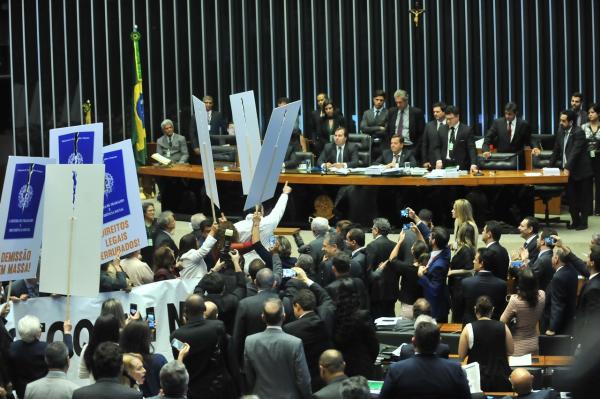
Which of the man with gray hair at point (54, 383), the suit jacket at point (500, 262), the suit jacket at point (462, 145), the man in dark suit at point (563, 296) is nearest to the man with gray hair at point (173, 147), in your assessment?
the suit jacket at point (462, 145)

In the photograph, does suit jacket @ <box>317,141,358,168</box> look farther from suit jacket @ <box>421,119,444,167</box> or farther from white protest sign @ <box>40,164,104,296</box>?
white protest sign @ <box>40,164,104,296</box>

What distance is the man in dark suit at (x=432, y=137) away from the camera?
1445 centimetres

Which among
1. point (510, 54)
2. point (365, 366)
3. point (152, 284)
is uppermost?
point (510, 54)

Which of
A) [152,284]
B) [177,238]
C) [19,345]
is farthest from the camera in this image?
[177,238]

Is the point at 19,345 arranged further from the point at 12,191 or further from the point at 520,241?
the point at 520,241

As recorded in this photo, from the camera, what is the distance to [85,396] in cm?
490

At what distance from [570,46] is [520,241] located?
6.94m

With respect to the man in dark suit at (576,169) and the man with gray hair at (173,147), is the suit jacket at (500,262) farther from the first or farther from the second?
the man with gray hair at (173,147)

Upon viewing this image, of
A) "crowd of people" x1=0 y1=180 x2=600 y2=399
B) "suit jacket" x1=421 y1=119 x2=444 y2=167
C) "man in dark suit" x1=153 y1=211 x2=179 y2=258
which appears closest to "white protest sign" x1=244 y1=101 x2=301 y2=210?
"crowd of people" x1=0 y1=180 x2=600 y2=399

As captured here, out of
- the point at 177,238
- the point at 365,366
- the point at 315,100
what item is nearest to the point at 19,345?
the point at 365,366

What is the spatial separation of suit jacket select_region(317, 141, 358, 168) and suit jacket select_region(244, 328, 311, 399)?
334 inches

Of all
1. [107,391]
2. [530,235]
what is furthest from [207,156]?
[107,391]

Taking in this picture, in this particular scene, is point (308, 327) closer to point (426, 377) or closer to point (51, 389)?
point (426, 377)

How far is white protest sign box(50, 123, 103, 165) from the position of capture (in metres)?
7.37
